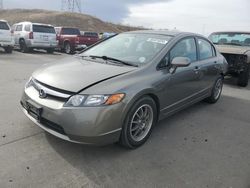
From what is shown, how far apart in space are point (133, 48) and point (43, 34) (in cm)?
1317

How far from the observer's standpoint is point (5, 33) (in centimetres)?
1421

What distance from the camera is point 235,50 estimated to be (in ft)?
27.2

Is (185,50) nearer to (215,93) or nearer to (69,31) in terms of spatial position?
(215,93)

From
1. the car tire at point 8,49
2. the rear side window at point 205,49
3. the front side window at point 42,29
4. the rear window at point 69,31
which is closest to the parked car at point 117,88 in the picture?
the rear side window at point 205,49

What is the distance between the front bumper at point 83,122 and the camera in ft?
9.93

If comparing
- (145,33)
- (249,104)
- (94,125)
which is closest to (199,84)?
(145,33)

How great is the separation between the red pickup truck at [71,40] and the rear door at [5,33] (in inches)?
169

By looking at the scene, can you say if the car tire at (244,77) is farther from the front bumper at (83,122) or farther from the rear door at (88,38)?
the rear door at (88,38)

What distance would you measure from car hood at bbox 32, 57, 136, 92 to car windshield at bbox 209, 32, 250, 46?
684cm

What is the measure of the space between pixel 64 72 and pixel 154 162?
1.68 metres

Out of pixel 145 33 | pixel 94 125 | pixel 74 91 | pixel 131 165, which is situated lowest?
pixel 131 165

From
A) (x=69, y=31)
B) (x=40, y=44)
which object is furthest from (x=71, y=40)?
(x=40, y=44)

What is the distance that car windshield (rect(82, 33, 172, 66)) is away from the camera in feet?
13.3

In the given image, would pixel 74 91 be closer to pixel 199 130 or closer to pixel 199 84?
pixel 199 130
